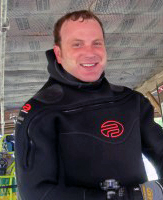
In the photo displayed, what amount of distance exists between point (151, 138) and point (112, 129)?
20cm

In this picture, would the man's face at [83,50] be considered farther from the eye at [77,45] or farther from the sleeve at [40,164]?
the sleeve at [40,164]

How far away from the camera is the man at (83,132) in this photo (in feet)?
3.21

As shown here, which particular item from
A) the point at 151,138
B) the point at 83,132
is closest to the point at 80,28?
the point at 83,132

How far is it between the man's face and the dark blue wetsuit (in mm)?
38

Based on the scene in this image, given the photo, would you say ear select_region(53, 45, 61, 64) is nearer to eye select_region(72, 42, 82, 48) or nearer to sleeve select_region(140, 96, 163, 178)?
eye select_region(72, 42, 82, 48)

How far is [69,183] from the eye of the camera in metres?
1.08

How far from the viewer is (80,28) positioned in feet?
3.87

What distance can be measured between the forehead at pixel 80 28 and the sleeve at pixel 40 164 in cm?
36

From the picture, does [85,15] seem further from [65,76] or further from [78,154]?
[78,154]

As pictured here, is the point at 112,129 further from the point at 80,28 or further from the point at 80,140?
the point at 80,28

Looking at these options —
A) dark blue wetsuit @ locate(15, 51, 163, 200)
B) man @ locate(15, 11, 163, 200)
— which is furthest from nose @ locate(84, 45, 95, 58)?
dark blue wetsuit @ locate(15, 51, 163, 200)

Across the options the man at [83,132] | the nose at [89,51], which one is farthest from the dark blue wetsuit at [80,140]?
the nose at [89,51]

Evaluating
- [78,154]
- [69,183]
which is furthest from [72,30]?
[69,183]

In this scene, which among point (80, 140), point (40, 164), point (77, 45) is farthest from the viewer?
point (77, 45)
